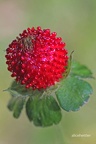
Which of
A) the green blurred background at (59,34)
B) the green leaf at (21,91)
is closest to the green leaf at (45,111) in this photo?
the green leaf at (21,91)

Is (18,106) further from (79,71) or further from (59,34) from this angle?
A: (59,34)

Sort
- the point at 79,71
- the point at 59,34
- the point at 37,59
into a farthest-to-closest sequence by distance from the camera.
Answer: the point at 59,34, the point at 79,71, the point at 37,59

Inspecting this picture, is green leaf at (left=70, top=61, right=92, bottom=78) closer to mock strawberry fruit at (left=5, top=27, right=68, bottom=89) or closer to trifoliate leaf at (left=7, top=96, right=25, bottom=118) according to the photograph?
mock strawberry fruit at (left=5, top=27, right=68, bottom=89)

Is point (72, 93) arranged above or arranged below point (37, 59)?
below

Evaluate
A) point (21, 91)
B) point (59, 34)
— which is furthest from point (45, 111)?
point (59, 34)

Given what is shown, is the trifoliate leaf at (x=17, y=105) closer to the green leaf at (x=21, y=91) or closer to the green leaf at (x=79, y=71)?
the green leaf at (x=21, y=91)

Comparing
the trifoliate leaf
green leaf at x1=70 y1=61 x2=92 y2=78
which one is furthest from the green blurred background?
green leaf at x1=70 y1=61 x2=92 y2=78

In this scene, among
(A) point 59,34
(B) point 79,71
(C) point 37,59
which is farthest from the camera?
(A) point 59,34
